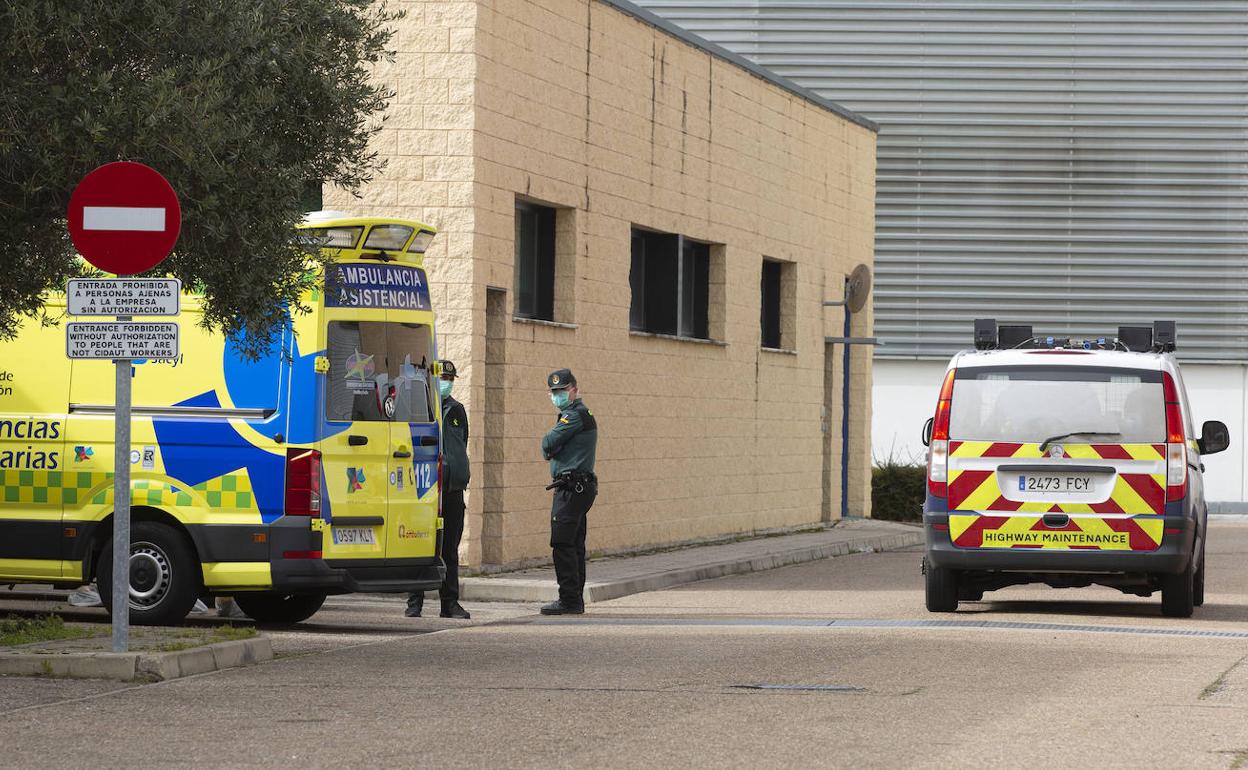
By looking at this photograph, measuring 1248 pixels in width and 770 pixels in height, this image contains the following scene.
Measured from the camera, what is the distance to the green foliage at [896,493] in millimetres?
32906

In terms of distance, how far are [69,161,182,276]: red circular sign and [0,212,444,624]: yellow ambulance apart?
2.58m

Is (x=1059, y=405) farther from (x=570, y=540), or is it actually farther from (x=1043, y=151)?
(x=1043, y=151)

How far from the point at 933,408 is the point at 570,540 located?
2191cm

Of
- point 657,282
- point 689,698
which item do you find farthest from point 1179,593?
point 657,282

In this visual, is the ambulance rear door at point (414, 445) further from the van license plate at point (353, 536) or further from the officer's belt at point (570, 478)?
the officer's belt at point (570, 478)

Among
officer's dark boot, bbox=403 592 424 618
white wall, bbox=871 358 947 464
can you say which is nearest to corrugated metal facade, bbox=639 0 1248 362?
white wall, bbox=871 358 947 464

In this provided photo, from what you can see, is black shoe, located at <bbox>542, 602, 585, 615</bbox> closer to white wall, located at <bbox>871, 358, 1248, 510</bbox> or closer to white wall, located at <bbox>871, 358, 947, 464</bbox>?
white wall, located at <bbox>871, 358, 1248, 510</bbox>

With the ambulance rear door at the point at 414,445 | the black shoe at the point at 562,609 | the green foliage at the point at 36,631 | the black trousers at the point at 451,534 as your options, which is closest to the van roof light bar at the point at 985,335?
the black shoe at the point at 562,609

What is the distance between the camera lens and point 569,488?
16.1m

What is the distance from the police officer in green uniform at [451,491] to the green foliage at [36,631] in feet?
11.6

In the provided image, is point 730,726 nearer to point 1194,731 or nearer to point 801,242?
point 1194,731

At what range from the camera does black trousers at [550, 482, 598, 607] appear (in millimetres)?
16016

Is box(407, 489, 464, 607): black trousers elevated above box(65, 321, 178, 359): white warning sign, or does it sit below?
below

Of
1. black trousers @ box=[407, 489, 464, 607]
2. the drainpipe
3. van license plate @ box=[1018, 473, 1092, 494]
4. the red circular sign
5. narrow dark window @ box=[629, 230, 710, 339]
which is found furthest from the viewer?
the drainpipe
